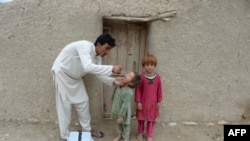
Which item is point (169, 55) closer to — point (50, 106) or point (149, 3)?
point (149, 3)

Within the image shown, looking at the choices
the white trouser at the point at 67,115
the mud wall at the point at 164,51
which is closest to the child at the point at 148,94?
the mud wall at the point at 164,51

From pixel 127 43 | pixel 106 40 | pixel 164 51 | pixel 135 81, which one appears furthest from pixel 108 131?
pixel 106 40

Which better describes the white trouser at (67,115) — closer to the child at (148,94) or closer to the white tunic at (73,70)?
the white tunic at (73,70)

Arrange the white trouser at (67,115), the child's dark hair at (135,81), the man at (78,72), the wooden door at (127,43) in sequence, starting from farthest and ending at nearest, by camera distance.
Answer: the wooden door at (127,43)
the white trouser at (67,115)
the child's dark hair at (135,81)
the man at (78,72)

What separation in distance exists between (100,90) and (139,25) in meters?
1.20

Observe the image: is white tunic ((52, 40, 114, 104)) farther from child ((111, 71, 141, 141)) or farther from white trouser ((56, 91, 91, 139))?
child ((111, 71, 141, 141))

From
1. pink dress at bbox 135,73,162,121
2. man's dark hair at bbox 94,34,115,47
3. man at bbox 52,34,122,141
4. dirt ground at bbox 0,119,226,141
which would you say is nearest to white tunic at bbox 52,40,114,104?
man at bbox 52,34,122,141

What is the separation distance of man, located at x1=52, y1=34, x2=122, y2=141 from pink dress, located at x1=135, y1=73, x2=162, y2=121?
1.34ft

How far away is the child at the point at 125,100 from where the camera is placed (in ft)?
14.8

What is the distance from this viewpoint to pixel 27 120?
5336 mm

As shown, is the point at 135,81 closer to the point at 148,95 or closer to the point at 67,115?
the point at 148,95

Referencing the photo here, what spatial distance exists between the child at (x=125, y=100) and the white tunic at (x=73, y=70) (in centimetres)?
20

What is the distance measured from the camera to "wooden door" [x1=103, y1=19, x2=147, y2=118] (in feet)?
17.6

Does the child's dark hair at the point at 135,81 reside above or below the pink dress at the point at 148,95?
above
